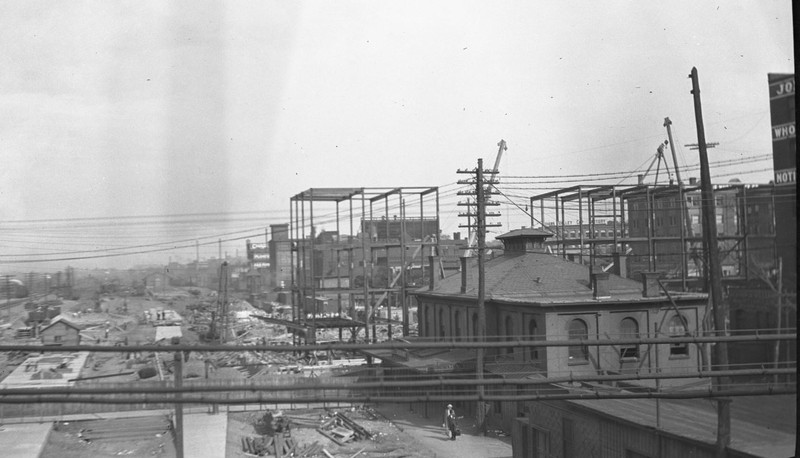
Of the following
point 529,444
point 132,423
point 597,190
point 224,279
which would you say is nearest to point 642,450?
point 529,444

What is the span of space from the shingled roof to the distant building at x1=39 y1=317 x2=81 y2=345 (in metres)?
8.83

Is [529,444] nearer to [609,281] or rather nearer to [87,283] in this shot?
[87,283]

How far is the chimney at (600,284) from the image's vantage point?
14.4 meters

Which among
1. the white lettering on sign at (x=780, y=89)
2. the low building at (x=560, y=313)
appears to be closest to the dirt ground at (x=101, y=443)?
the low building at (x=560, y=313)

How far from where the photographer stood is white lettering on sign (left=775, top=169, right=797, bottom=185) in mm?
12812

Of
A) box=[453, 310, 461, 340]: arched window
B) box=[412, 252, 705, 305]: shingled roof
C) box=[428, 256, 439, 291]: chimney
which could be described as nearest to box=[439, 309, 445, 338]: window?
box=[412, 252, 705, 305]: shingled roof

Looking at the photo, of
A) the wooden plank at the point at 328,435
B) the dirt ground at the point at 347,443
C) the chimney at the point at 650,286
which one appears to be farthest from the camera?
the chimney at the point at 650,286

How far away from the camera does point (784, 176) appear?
13133 millimetres

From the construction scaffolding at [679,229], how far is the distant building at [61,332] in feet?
29.4

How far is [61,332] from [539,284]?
34.8ft

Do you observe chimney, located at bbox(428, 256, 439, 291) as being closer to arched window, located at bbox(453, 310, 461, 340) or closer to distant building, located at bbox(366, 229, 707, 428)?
distant building, located at bbox(366, 229, 707, 428)

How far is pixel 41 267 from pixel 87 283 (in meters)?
0.61

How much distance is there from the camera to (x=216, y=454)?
7.71 m

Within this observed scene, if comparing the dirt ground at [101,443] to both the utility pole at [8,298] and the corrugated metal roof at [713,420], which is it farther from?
the corrugated metal roof at [713,420]
